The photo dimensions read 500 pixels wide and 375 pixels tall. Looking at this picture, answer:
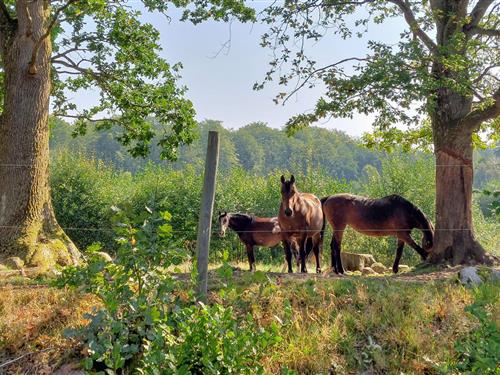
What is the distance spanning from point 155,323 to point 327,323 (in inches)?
88.6

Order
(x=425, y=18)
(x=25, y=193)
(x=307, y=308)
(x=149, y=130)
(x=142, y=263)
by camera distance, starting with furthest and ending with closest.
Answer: (x=149, y=130) < (x=425, y=18) < (x=25, y=193) < (x=307, y=308) < (x=142, y=263)

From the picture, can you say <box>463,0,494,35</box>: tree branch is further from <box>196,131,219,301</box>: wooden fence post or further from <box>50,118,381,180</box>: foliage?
<box>50,118,381,180</box>: foliage

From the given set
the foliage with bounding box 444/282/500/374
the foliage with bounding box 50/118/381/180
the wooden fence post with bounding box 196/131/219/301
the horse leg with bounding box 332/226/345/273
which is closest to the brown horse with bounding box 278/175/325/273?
the horse leg with bounding box 332/226/345/273

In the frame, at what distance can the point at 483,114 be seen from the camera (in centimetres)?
944

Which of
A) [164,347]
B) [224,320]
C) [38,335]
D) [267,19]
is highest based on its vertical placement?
[267,19]

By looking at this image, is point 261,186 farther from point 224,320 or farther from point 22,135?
point 224,320

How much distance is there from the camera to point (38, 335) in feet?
17.6

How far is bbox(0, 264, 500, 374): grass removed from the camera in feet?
16.5

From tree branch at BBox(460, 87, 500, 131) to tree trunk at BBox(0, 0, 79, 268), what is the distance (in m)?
8.32

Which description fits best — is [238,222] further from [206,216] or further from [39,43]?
[206,216]

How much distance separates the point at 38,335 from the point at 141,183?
61.4 ft

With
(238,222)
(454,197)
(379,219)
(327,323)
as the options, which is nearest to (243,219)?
(238,222)

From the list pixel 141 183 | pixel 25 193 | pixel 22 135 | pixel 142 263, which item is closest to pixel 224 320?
pixel 142 263

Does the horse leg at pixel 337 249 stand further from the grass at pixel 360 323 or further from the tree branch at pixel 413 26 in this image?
the tree branch at pixel 413 26
